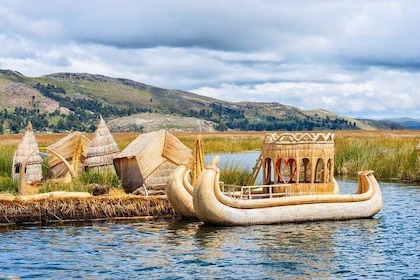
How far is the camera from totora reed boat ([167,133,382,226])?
2391 centimetres

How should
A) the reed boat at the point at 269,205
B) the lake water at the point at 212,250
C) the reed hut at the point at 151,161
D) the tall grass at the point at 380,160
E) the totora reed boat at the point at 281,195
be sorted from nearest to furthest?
the lake water at the point at 212,250 < the reed boat at the point at 269,205 < the totora reed boat at the point at 281,195 < the reed hut at the point at 151,161 < the tall grass at the point at 380,160

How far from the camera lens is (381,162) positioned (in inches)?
1652

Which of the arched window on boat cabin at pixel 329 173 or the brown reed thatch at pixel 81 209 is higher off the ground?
the arched window on boat cabin at pixel 329 173

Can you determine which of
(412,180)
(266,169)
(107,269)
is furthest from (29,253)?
(412,180)

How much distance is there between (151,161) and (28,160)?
5.53 meters

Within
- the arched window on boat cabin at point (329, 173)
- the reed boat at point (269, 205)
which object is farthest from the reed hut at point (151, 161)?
the arched window on boat cabin at point (329, 173)

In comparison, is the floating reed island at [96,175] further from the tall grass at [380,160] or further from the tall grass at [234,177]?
the tall grass at [380,160]

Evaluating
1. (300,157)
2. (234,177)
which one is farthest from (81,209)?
(300,157)

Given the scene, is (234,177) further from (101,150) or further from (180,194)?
(101,150)

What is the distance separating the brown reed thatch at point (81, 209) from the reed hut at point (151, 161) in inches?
79.8

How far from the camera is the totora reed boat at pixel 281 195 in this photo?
78.4 feet

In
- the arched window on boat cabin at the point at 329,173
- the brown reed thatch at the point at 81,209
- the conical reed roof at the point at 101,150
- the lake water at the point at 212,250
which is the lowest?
the lake water at the point at 212,250

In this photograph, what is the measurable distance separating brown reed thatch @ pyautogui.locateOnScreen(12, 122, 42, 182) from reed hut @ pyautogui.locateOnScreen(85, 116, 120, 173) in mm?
2285

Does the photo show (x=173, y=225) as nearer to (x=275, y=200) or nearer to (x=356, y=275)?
(x=275, y=200)
